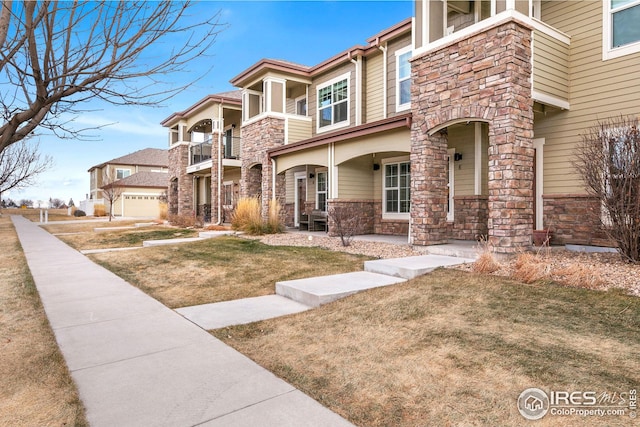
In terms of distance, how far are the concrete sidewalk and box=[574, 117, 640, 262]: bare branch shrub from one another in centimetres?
661

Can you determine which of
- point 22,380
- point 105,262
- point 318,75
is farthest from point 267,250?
point 318,75

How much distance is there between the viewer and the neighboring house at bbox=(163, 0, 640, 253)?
320 inches

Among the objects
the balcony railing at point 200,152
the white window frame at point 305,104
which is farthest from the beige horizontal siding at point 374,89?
the balcony railing at point 200,152

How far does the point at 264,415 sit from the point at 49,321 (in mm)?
3688

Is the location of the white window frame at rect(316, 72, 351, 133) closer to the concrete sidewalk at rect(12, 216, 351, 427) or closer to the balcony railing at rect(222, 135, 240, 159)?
the balcony railing at rect(222, 135, 240, 159)

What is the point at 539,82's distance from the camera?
870 centimetres

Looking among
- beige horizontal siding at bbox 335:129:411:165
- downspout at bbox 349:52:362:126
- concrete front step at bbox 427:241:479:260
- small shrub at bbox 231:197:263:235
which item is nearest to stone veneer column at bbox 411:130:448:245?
concrete front step at bbox 427:241:479:260

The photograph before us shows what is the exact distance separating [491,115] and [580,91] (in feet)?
9.38

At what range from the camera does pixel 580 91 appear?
930 centimetres

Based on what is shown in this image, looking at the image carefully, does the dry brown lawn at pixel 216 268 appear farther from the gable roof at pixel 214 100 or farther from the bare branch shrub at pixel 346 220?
the gable roof at pixel 214 100

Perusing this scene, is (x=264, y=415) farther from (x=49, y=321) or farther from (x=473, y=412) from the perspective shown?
(x=49, y=321)

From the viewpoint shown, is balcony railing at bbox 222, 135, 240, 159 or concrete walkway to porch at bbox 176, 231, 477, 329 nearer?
concrete walkway to porch at bbox 176, 231, 477, 329

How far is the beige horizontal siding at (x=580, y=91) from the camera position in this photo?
8570 millimetres

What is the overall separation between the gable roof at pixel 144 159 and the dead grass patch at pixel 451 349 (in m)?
46.4
